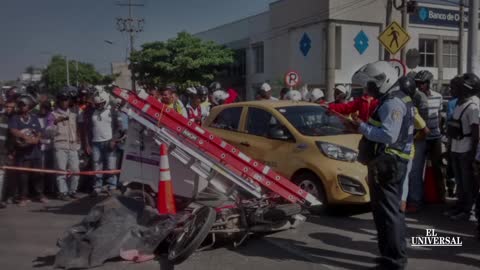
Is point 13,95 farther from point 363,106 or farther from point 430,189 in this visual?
point 430,189

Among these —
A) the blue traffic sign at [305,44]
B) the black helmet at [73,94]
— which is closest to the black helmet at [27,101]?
the black helmet at [73,94]

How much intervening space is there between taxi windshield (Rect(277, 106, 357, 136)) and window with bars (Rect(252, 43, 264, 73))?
31.3 metres

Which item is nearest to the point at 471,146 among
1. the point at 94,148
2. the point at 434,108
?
the point at 434,108

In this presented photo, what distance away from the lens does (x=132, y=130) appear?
6797mm

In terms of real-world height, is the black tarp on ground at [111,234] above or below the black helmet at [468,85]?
below

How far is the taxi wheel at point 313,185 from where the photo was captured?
6723 mm

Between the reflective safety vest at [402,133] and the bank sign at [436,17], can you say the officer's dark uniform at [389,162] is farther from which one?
the bank sign at [436,17]

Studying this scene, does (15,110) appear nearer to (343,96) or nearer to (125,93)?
(125,93)

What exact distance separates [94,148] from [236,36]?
35.0 metres

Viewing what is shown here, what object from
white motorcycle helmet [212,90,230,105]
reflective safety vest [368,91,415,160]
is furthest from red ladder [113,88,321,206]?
white motorcycle helmet [212,90,230,105]

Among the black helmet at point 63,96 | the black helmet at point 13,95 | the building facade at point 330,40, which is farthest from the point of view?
the building facade at point 330,40

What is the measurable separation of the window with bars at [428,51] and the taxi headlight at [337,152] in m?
29.9

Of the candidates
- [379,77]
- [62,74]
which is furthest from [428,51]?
[62,74]

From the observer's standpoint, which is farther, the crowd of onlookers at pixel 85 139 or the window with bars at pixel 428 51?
the window with bars at pixel 428 51
